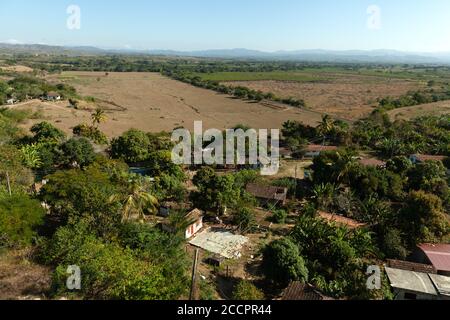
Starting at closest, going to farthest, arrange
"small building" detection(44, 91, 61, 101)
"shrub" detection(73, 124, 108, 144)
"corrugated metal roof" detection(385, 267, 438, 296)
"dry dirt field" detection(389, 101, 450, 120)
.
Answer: "corrugated metal roof" detection(385, 267, 438, 296) → "shrub" detection(73, 124, 108, 144) → "dry dirt field" detection(389, 101, 450, 120) → "small building" detection(44, 91, 61, 101)

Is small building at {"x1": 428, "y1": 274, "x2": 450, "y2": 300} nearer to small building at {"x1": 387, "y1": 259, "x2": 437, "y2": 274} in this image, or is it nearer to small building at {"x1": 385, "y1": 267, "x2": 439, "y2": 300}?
small building at {"x1": 385, "y1": 267, "x2": 439, "y2": 300}

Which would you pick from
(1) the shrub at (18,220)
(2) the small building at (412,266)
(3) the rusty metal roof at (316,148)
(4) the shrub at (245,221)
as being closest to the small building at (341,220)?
(2) the small building at (412,266)

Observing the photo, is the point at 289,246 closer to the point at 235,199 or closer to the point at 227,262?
Result: the point at 227,262

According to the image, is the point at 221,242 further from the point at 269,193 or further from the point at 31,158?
the point at 31,158

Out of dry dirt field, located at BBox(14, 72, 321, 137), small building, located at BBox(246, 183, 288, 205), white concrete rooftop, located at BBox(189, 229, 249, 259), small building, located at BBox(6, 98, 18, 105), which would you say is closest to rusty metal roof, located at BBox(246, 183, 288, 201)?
small building, located at BBox(246, 183, 288, 205)

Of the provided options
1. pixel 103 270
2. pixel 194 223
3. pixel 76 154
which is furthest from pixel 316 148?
pixel 103 270

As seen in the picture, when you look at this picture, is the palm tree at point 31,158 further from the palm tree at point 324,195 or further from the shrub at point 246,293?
Answer: the palm tree at point 324,195
